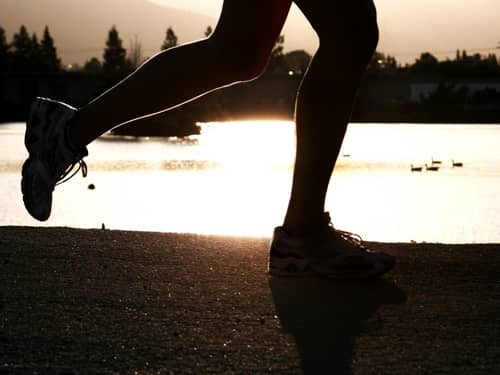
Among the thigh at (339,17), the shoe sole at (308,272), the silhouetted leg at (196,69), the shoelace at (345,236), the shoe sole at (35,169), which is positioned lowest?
the shoe sole at (308,272)

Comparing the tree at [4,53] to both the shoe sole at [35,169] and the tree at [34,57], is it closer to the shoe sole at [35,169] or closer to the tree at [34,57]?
the tree at [34,57]

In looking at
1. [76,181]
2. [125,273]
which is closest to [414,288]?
[125,273]

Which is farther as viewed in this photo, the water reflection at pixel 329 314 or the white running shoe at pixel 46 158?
the white running shoe at pixel 46 158

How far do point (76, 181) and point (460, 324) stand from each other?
103 feet

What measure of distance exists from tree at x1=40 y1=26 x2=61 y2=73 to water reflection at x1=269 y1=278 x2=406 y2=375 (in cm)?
13182

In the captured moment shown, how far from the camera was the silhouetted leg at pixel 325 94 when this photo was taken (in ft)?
10.2

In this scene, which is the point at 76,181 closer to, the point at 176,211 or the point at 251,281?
the point at 176,211

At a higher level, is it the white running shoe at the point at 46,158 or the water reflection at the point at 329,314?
the white running shoe at the point at 46,158

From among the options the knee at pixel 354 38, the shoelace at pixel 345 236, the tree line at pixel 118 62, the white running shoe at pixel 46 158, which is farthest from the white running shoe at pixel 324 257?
the tree line at pixel 118 62

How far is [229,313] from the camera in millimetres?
2768

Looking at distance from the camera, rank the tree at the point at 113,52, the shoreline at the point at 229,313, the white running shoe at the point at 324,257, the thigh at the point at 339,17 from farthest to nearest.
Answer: the tree at the point at 113,52 → the white running shoe at the point at 324,257 → the thigh at the point at 339,17 → the shoreline at the point at 229,313

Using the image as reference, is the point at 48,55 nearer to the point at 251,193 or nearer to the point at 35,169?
the point at 251,193

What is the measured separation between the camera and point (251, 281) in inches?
129

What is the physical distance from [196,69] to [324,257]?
77 cm
